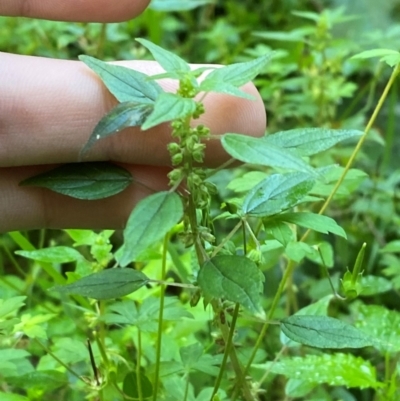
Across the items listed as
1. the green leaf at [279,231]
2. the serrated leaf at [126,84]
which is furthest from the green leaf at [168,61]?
the green leaf at [279,231]

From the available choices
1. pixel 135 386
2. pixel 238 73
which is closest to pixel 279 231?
pixel 238 73

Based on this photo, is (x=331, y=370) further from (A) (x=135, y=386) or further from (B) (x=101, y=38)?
(B) (x=101, y=38)

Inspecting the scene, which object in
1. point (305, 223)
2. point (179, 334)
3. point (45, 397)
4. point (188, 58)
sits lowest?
point (45, 397)

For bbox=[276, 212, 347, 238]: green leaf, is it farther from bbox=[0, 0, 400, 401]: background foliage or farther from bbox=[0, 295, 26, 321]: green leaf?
bbox=[0, 295, 26, 321]: green leaf

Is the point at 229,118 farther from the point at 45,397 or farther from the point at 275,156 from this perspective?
the point at 45,397

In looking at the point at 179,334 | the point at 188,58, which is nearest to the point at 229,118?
the point at 179,334

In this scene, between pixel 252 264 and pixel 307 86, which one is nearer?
pixel 252 264
